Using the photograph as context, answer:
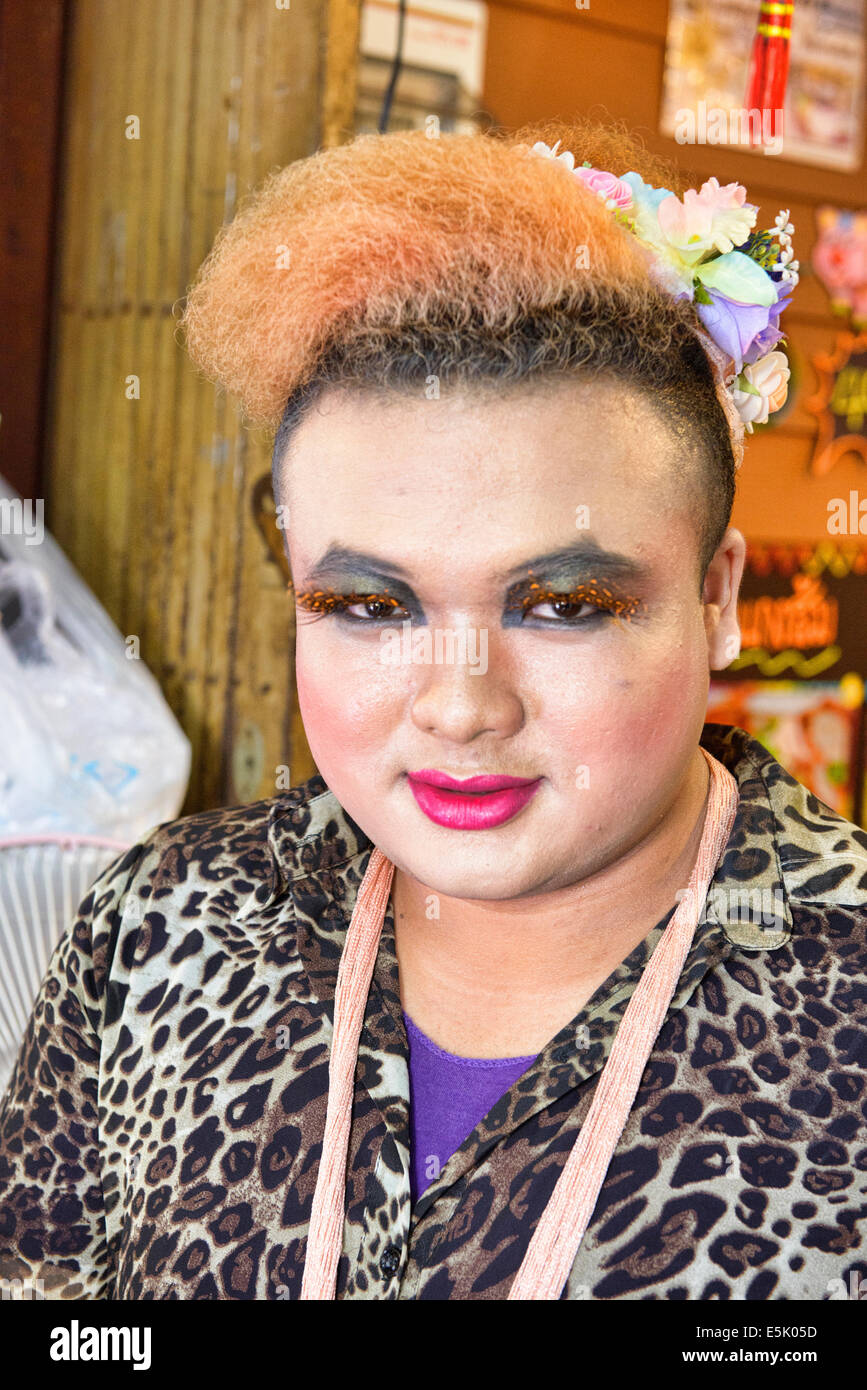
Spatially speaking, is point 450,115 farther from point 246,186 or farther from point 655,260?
point 655,260

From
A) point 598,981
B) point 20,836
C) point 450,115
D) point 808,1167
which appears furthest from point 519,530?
point 450,115

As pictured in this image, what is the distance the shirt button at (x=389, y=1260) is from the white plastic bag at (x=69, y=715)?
1.03 meters

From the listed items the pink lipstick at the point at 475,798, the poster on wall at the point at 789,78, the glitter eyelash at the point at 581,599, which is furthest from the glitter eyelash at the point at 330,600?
the poster on wall at the point at 789,78

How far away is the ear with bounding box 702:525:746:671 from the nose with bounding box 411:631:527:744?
20 cm

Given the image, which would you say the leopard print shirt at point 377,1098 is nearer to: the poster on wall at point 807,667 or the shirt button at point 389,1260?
the shirt button at point 389,1260

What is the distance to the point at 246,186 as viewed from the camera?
1995mm

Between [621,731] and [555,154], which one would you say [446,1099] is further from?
[555,154]

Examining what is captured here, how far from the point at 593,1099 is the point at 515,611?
1.16ft

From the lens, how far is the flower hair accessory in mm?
1005

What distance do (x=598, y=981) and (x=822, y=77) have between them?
8.10 feet

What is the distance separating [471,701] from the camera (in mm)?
904

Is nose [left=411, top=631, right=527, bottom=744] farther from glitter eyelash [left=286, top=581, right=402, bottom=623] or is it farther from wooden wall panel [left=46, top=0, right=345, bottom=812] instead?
wooden wall panel [left=46, top=0, right=345, bottom=812]

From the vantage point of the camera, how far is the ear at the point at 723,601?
104 centimetres

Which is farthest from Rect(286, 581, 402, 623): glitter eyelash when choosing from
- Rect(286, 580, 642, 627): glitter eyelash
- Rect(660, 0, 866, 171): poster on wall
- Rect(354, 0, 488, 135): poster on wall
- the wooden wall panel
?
Rect(660, 0, 866, 171): poster on wall
